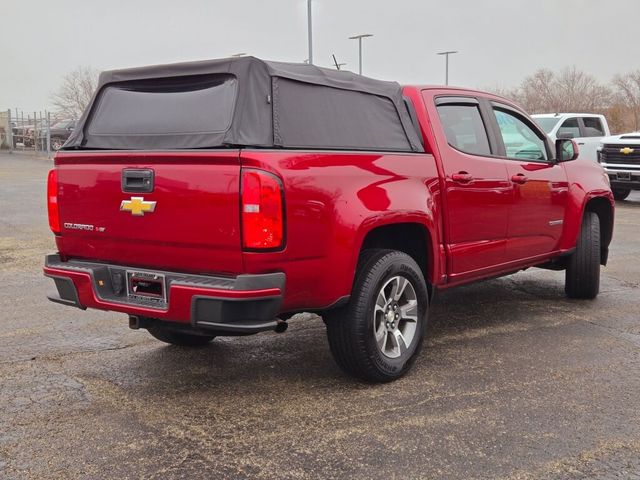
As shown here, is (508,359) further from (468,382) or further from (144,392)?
(144,392)

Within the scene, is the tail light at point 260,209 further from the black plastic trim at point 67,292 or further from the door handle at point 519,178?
the door handle at point 519,178

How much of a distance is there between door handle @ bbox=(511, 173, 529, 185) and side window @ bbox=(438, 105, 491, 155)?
288 millimetres

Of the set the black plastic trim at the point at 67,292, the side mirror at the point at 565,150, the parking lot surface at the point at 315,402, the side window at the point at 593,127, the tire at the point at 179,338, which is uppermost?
the side window at the point at 593,127

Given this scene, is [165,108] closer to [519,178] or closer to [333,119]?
[333,119]

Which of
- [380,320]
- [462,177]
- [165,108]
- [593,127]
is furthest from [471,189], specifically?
[593,127]

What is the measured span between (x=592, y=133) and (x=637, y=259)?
9.72 meters

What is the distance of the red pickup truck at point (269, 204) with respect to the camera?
351 cm

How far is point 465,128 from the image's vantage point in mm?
5105

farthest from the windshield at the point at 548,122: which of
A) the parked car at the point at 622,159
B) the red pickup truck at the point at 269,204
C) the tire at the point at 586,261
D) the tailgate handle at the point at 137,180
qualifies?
the tailgate handle at the point at 137,180

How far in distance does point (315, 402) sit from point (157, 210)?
138 centimetres

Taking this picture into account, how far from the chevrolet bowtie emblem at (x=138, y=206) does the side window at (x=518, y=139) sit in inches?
116

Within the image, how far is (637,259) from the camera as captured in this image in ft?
28.1

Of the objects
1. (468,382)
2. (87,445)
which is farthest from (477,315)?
(87,445)

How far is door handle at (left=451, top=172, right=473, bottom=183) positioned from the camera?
4730 millimetres
